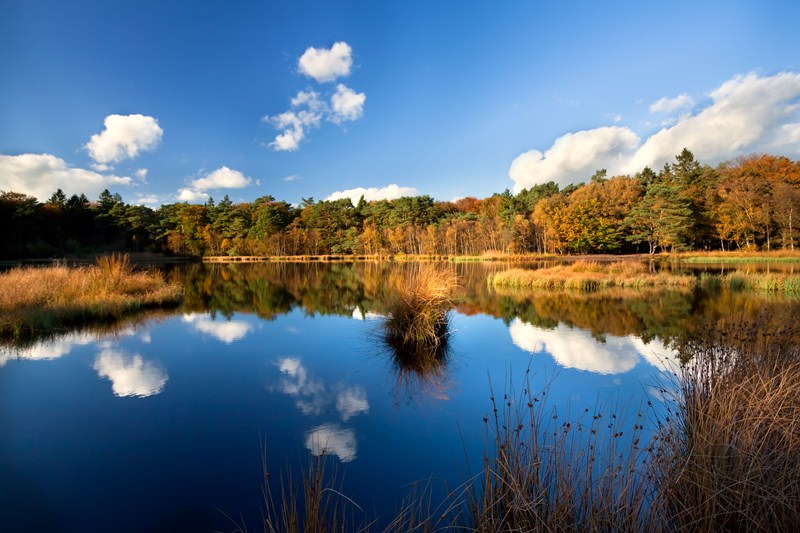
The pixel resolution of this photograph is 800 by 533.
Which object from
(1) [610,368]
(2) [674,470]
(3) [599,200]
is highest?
(3) [599,200]

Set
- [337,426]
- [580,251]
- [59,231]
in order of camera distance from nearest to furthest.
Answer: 1. [337,426]
2. [59,231]
3. [580,251]

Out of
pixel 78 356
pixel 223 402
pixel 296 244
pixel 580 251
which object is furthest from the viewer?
pixel 296 244

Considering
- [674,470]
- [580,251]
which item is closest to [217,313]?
[674,470]

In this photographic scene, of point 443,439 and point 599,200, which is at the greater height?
point 599,200

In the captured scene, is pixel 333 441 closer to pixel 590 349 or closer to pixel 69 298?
pixel 590 349

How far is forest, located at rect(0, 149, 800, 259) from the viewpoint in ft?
126

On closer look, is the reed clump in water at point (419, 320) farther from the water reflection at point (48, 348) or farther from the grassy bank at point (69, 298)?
the grassy bank at point (69, 298)

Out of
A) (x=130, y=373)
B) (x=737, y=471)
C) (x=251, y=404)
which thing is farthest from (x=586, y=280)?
(x=130, y=373)

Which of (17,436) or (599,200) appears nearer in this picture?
(17,436)

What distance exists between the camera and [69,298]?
11.7m

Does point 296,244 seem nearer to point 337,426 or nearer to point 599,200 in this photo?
point 599,200

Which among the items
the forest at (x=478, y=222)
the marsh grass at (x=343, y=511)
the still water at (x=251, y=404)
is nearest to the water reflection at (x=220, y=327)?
the still water at (x=251, y=404)

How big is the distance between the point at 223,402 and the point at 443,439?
318 cm

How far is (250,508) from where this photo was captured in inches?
121
